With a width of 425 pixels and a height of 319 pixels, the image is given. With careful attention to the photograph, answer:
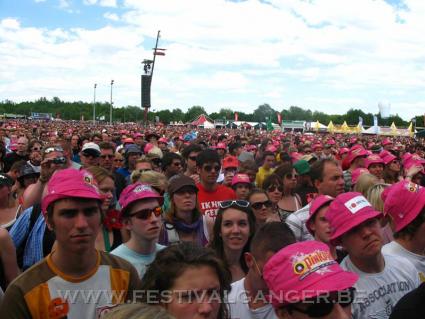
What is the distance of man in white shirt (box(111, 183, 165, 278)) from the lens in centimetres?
342

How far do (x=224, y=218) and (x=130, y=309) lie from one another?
2.33 m

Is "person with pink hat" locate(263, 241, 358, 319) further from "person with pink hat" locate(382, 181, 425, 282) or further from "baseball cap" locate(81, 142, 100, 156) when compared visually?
"baseball cap" locate(81, 142, 100, 156)

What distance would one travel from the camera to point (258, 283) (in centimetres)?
284

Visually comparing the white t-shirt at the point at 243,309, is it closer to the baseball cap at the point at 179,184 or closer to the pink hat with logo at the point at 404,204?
the pink hat with logo at the point at 404,204

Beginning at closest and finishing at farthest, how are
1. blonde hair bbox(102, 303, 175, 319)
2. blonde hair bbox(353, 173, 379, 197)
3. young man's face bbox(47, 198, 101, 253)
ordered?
blonde hair bbox(102, 303, 175, 319)
young man's face bbox(47, 198, 101, 253)
blonde hair bbox(353, 173, 379, 197)

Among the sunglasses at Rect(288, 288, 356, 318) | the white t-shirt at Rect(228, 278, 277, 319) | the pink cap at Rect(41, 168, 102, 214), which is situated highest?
the pink cap at Rect(41, 168, 102, 214)

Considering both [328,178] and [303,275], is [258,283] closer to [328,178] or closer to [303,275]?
[303,275]

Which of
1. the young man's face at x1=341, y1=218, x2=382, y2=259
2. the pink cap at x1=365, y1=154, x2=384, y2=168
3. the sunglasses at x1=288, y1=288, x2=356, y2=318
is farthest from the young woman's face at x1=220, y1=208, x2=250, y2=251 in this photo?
the pink cap at x1=365, y1=154, x2=384, y2=168

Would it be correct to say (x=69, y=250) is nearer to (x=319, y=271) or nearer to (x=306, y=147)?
(x=319, y=271)

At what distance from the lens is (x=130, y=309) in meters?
1.57

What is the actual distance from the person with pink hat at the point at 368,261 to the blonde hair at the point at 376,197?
4.75 ft

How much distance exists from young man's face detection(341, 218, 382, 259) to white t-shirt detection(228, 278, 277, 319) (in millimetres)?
698

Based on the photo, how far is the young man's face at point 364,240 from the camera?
9.58 ft

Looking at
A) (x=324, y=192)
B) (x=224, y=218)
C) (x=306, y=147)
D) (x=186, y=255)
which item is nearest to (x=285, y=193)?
(x=324, y=192)
